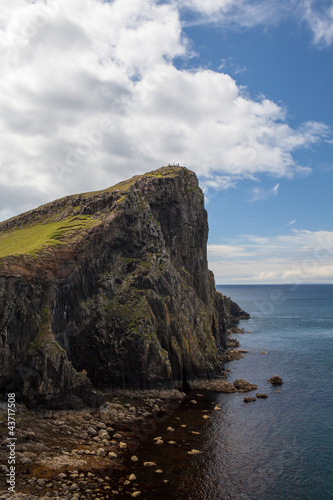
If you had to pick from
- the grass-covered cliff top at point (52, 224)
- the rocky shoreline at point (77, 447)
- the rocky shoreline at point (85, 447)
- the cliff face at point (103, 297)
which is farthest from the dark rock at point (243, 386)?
the grass-covered cliff top at point (52, 224)

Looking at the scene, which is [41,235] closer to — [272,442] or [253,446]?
[253,446]

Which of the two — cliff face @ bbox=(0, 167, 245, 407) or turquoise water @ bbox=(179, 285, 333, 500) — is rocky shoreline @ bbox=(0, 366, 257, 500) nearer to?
A: cliff face @ bbox=(0, 167, 245, 407)

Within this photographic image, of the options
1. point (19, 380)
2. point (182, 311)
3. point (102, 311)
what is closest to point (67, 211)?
point (102, 311)

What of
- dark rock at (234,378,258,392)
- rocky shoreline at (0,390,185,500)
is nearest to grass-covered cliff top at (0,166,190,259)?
rocky shoreline at (0,390,185,500)

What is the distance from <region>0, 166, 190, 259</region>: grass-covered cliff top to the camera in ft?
185

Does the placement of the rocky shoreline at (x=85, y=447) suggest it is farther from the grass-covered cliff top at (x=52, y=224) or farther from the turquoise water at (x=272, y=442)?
the grass-covered cliff top at (x=52, y=224)

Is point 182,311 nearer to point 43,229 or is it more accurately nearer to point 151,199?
point 151,199

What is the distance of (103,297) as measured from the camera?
6000 centimetres

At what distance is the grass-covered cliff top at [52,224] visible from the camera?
185ft

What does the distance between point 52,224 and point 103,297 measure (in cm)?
2111

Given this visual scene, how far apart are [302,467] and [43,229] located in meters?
58.2

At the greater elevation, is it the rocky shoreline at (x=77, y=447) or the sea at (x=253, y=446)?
the rocky shoreline at (x=77, y=447)

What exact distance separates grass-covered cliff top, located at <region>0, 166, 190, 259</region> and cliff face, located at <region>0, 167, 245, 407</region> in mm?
315

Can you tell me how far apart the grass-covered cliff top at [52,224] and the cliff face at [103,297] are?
0.32m
